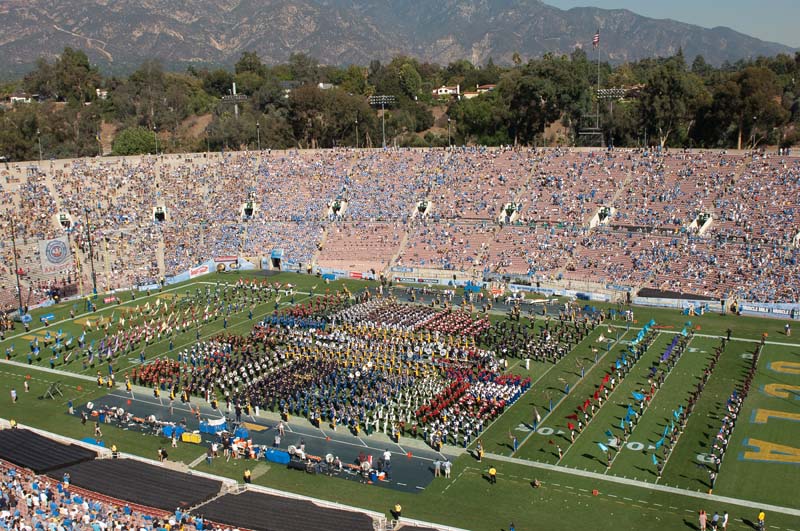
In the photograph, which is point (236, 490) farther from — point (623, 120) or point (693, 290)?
point (623, 120)

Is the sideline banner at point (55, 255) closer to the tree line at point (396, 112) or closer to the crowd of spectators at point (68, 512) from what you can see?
the tree line at point (396, 112)

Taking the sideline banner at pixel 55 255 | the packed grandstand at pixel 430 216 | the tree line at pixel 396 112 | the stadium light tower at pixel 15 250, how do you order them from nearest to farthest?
1. the stadium light tower at pixel 15 250
2. the packed grandstand at pixel 430 216
3. the sideline banner at pixel 55 255
4. the tree line at pixel 396 112

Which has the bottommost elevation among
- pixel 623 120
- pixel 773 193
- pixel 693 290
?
pixel 693 290

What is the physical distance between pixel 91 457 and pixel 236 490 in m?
6.21

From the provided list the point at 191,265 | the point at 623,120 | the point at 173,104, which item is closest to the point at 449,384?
the point at 191,265

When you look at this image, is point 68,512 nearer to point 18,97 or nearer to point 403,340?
point 403,340

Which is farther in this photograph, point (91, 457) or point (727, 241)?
point (727, 241)

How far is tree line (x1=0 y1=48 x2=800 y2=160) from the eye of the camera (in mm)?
72625

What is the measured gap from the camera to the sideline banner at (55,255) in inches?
2125

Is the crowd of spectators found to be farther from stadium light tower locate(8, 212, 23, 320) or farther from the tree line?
the tree line

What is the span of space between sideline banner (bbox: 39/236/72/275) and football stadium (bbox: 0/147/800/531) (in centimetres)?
15

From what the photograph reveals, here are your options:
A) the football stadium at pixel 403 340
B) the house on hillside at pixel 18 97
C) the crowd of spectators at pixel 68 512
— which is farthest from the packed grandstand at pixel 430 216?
the house on hillside at pixel 18 97

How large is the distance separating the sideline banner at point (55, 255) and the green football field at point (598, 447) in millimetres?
13088

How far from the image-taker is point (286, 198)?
6619cm
